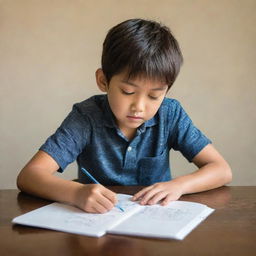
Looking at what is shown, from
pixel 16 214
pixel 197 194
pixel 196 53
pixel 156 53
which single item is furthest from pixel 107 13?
pixel 16 214

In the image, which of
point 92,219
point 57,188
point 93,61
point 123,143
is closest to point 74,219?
point 92,219

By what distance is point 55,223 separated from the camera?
0.74 metres

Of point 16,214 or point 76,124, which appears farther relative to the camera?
point 76,124

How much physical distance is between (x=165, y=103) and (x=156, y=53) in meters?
0.26

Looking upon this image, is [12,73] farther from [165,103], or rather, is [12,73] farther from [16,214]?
[16,214]

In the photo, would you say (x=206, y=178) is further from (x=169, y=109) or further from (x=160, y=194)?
(x=169, y=109)

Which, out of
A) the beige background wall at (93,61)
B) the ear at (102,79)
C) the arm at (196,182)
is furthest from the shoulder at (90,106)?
the beige background wall at (93,61)

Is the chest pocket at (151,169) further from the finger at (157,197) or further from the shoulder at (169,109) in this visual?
the finger at (157,197)

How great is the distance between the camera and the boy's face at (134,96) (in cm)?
98

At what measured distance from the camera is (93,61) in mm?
1963

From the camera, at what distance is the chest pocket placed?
3.89ft

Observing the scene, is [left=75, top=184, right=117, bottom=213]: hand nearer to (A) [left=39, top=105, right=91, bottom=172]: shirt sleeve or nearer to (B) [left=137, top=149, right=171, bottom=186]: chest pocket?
(A) [left=39, top=105, right=91, bottom=172]: shirt sleeve

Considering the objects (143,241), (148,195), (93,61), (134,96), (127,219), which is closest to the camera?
(143,241)

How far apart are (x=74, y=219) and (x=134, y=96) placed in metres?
0.36
